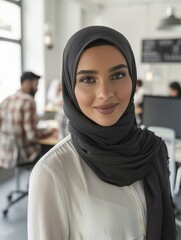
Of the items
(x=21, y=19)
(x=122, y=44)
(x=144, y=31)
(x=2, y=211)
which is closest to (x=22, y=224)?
(x=2, y=211)

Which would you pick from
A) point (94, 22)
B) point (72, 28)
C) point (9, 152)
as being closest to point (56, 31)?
point (72, 28)

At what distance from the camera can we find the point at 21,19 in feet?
19.0

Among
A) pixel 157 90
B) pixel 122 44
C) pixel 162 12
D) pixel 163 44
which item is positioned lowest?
pixel 157 90

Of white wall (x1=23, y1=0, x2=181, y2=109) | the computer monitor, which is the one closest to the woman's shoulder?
the computer monitor

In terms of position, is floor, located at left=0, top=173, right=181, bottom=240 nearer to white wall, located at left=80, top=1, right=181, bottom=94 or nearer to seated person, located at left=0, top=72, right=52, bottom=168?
seated person, located at left=0, top=72, right=52, bottom=168

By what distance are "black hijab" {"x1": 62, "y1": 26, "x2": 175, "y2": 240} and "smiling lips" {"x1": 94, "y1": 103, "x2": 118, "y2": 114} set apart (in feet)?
0.18

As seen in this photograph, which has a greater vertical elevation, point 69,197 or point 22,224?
point 69,197

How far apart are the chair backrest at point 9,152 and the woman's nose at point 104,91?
247cm

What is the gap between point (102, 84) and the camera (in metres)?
0.81

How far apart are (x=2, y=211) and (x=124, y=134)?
2.63 metres

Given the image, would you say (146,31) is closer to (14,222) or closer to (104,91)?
(14,222)

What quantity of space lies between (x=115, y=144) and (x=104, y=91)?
20 centimetres

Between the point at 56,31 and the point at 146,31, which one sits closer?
the point at 56,31

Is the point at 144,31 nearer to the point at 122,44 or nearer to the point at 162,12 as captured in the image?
the point at 162,12
